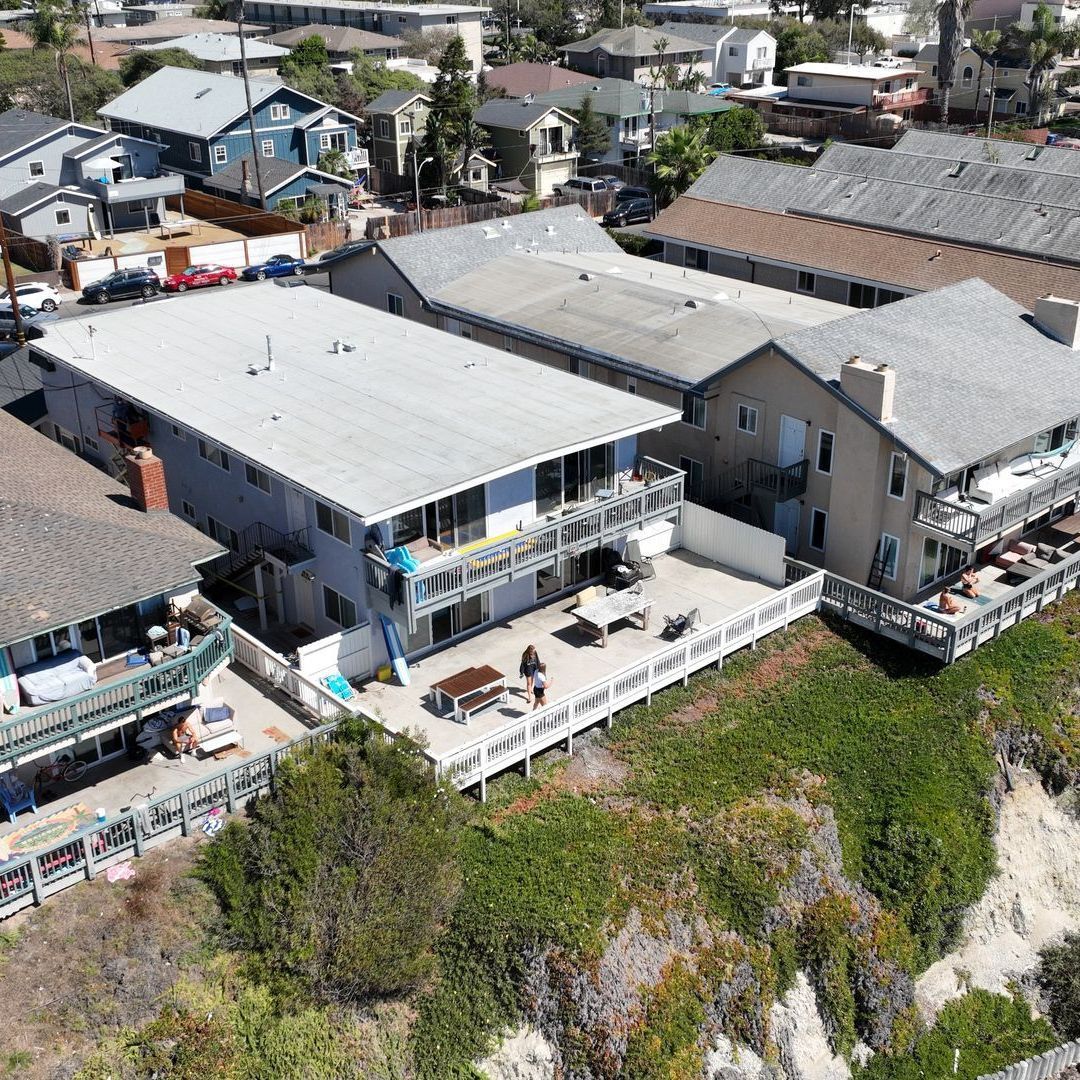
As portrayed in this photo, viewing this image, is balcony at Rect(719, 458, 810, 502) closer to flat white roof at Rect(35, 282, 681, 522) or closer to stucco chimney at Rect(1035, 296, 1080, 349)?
flat white roof at Rect(35, 282, 681, 522)

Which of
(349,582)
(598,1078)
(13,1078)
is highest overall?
(349,582)

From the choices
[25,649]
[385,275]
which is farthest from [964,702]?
[385,275]

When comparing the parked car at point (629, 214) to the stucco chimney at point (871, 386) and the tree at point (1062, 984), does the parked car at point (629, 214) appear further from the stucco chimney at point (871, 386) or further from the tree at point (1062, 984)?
the tree at point (1062, 984)

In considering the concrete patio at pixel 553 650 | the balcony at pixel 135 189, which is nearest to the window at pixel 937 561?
the concrete patio at pixel 553 650

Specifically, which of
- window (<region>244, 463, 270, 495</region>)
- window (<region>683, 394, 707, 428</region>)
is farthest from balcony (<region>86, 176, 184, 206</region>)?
window (<region>683, 394, 707, 428</region>)

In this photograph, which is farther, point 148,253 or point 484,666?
point 148,253

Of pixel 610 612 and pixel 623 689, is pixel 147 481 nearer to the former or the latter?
pixel 610 612

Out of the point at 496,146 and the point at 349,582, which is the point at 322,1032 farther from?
the point at 496,146
